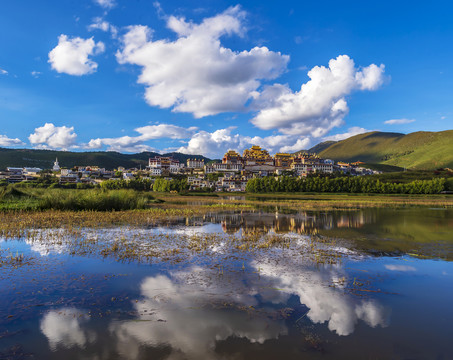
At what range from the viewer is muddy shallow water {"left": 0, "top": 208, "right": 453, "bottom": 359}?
287 inches

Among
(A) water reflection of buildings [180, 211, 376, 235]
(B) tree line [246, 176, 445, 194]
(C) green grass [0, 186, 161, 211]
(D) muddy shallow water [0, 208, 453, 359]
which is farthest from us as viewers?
(B) tree line [246, 176, 445, 194]

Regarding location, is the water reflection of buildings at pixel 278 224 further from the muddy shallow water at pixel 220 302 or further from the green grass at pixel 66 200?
the green grass at pixel 66 200

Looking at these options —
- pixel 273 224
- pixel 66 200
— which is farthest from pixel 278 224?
pixel 66 200

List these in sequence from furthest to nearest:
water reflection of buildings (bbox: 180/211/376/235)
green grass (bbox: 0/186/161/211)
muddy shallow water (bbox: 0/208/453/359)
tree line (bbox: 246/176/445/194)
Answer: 1. tree line (bbox: 246/176/445/194)
2. green grass (bbox: 0/186/161/211)
3. water reflection of buildings (bbox: 180/211/376/235)
4. muddy shallow water (bbox: 0/208/453/359)

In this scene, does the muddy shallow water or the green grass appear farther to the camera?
the green grass

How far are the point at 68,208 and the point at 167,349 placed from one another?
3494 cm

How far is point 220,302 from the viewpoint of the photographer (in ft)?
32.4

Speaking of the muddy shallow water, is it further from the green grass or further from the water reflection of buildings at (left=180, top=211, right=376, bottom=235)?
the green grass

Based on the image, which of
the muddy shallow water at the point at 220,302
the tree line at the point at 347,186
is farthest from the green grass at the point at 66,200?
the tree line at the point at 347,186

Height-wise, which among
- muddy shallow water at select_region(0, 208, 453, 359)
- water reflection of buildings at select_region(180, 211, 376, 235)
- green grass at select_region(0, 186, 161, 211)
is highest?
green grass at select_region(0, 186, 161, 211)

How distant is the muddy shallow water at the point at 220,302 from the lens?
7297 millimetres

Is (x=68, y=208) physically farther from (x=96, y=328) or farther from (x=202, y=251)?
(x=96, y=328)

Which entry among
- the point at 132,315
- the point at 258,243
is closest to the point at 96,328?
the point at 132,315

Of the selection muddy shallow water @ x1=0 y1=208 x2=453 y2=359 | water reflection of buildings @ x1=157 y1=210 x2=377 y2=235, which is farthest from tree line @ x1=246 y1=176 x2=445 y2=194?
muddy shallow water @ x1=0 y1=208 x2=453 y2=359
